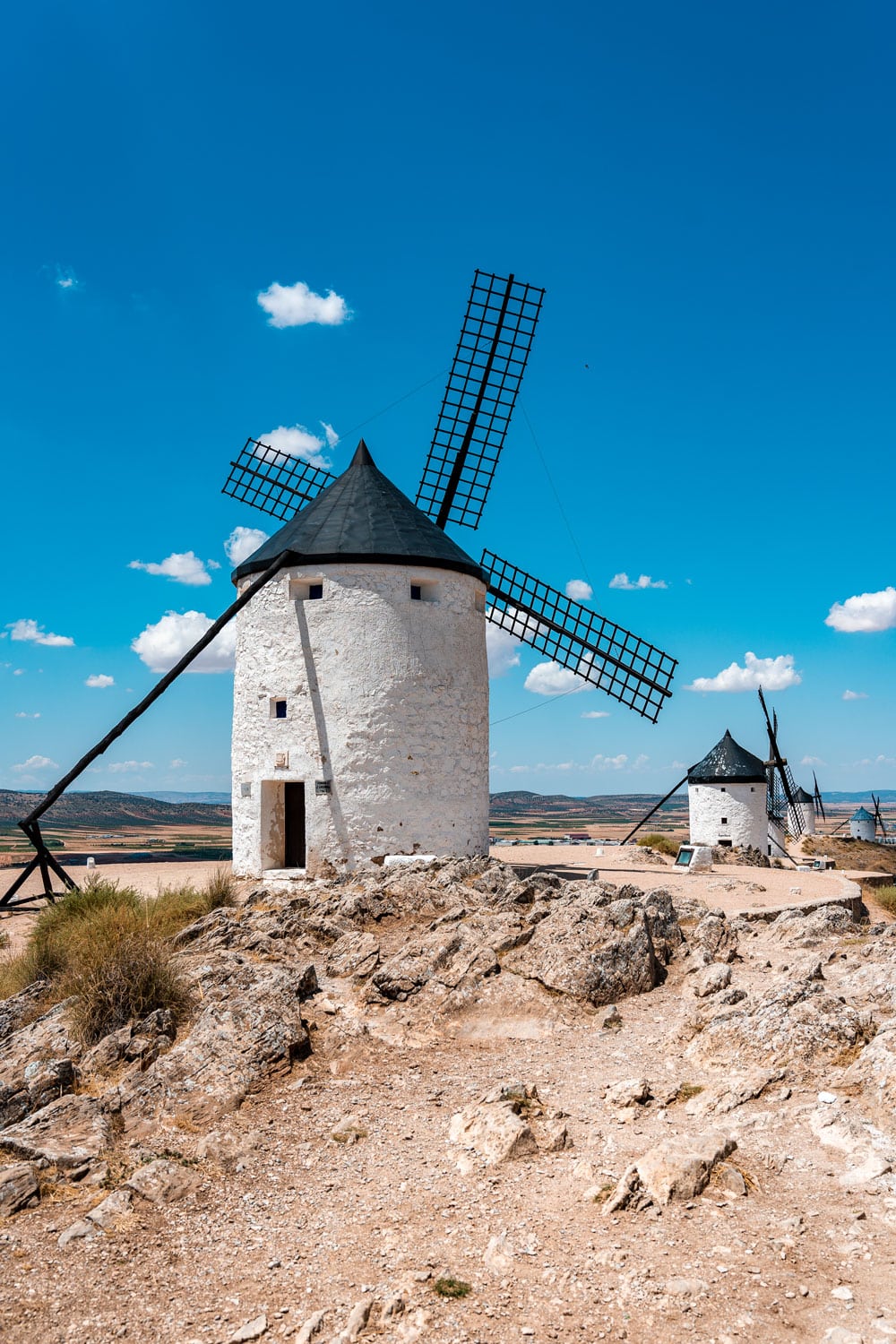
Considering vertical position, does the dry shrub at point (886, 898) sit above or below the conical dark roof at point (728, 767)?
below

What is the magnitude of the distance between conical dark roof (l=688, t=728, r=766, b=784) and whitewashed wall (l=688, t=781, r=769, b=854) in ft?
0.62

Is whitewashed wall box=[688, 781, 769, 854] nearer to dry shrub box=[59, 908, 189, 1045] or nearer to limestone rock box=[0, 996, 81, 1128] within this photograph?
dry shrub box=[59, 908, 189, 1045]

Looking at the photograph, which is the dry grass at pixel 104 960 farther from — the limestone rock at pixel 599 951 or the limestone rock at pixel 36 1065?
the limestone rock at pixel 599 951

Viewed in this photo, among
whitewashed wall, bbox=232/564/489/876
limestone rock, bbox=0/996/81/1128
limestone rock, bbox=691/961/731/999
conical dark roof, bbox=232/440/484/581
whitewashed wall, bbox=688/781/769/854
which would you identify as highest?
conical dark roof, bbox=232/440/484/581

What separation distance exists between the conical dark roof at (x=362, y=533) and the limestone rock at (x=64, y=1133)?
9.98 meters

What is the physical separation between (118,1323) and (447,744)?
37.9 feet

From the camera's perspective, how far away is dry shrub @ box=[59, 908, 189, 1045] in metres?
8.35

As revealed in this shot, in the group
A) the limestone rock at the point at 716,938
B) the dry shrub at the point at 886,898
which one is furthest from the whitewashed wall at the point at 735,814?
the limestone rock at the point at 716,938

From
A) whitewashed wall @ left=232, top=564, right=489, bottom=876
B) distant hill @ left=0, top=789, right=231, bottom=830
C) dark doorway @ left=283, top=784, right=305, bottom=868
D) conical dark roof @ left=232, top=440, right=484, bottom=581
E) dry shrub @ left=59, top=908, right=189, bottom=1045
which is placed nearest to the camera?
dry shrub @ left=59, top=908, right=189, bottom=1045

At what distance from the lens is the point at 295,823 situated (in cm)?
1731

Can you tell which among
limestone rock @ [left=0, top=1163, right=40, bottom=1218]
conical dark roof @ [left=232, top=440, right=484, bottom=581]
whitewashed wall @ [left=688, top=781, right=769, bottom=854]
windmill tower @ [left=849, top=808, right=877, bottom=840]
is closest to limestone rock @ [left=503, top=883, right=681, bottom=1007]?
limestone rock @ [left=0, top=1163, right=40, bottom=1218]

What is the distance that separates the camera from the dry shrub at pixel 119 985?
8352 millimetres

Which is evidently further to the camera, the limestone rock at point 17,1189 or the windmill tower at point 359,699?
the windmill tower at point 359,699

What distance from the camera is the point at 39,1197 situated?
569 centimetres
